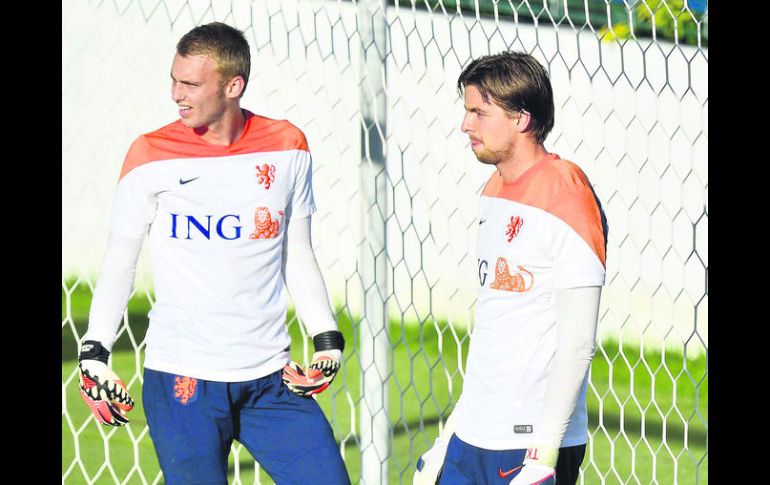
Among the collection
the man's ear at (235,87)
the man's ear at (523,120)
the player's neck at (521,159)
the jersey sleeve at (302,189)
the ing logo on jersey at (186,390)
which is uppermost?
→ the man's ear at (235,87)

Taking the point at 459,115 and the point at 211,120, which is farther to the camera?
the point at 459,115

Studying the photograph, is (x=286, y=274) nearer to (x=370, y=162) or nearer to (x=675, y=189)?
(x=370, y=162)

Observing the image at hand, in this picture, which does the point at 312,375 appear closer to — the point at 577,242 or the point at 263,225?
the point at 263,225

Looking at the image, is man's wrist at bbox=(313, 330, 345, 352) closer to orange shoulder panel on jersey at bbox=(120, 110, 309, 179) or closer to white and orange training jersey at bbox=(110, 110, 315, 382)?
white and orange training jersey at bbox=(110, 110, 315, 382)

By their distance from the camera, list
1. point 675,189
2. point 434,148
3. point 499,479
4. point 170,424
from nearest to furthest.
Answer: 1. point 499,479
2. point 170,424
3. point 434,148
4. point 675,189

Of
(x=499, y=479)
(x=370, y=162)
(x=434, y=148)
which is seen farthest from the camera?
(x=434, y=148)

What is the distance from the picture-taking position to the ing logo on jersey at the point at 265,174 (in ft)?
9.08

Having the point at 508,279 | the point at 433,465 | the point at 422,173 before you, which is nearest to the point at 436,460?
the point at 433,465

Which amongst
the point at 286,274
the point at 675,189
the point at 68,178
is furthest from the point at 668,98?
the point at 286,274

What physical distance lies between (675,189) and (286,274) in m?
4.57

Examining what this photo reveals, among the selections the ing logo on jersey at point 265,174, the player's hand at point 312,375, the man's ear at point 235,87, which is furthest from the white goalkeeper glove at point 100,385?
the man's ear at point 235,87

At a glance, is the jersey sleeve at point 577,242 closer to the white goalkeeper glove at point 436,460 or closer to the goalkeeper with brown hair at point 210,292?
the white goalkeeper glove at point 436,460

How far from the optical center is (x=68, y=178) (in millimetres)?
5703

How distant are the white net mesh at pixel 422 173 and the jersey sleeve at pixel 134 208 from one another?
94cm
